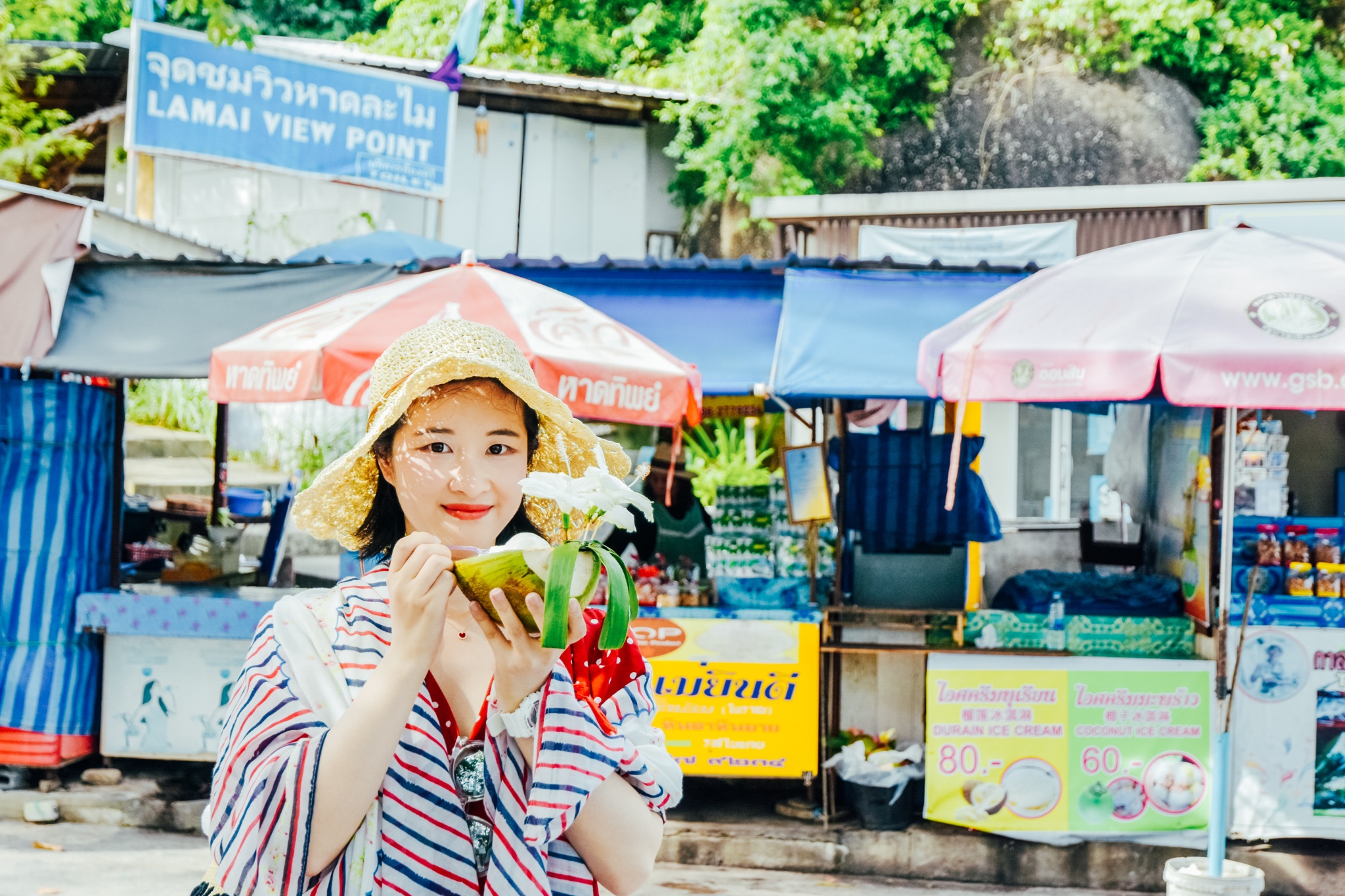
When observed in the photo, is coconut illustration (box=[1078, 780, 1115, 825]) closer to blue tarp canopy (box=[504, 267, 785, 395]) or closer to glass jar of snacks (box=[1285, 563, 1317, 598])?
glass jar of snacks (box=[1285, 563, 1317, 598])

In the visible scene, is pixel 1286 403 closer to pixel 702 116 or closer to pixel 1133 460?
pixel 1133 460

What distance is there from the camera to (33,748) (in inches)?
254

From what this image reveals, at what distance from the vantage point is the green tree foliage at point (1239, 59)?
597 inches

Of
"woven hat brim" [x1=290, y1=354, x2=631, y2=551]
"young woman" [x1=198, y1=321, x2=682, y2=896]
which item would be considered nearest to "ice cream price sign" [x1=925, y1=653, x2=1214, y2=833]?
"woven hat brim" [x1=290, y1=354, x2=631, y2=551]

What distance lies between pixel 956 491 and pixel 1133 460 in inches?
59.1

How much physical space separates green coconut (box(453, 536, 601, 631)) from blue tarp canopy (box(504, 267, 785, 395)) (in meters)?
5.15

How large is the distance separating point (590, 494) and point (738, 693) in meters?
5.01

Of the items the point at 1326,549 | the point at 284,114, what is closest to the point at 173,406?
the point at 284,114

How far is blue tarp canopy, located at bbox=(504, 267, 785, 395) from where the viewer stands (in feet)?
21.7

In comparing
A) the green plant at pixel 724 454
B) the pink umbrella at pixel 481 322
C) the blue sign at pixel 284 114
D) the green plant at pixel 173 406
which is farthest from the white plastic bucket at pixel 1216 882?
the green plant at pixel 173 406

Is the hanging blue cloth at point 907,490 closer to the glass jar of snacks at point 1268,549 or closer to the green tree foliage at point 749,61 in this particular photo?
the glass jar of snacks at point 1268,549

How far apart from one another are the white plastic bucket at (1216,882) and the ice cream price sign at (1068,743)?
862 mm

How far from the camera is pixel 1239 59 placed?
52.8 feet

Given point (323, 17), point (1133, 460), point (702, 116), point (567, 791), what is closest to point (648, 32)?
point (702, 116)
